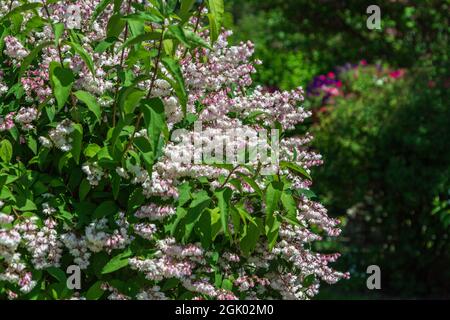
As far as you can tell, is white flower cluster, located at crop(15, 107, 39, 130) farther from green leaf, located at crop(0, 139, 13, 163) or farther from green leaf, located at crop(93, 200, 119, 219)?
green leaf, located at crop(93, 200, 119, 219)

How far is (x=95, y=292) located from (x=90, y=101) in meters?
0.81

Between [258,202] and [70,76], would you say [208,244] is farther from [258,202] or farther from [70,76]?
[70,76]

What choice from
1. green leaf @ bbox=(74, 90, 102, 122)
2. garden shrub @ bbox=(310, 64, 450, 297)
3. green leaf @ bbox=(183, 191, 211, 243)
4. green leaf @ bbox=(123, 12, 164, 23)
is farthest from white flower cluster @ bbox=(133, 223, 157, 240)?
garden shrub @ bbox=(310, 64, 450, 297)

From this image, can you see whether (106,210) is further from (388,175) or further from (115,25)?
(388,175)

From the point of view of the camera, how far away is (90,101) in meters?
3.17

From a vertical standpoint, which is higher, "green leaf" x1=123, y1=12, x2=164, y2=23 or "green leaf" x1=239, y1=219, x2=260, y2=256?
"green leaf" x1=123, y1=12, x2=164, y2=23

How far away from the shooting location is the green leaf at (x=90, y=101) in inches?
124

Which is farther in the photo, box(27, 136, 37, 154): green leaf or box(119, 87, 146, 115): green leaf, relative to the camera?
box(27, 136, 37, 154): green leaf

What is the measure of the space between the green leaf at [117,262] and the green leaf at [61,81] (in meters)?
0.69

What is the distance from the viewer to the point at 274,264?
3.66 metres

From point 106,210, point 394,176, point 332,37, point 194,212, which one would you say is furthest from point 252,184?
point 332,37

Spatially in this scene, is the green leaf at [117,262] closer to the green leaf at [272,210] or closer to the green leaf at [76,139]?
the green leaf at [76,139]

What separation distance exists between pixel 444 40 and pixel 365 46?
184cm

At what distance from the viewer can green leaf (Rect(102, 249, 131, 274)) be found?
10.3 feet
